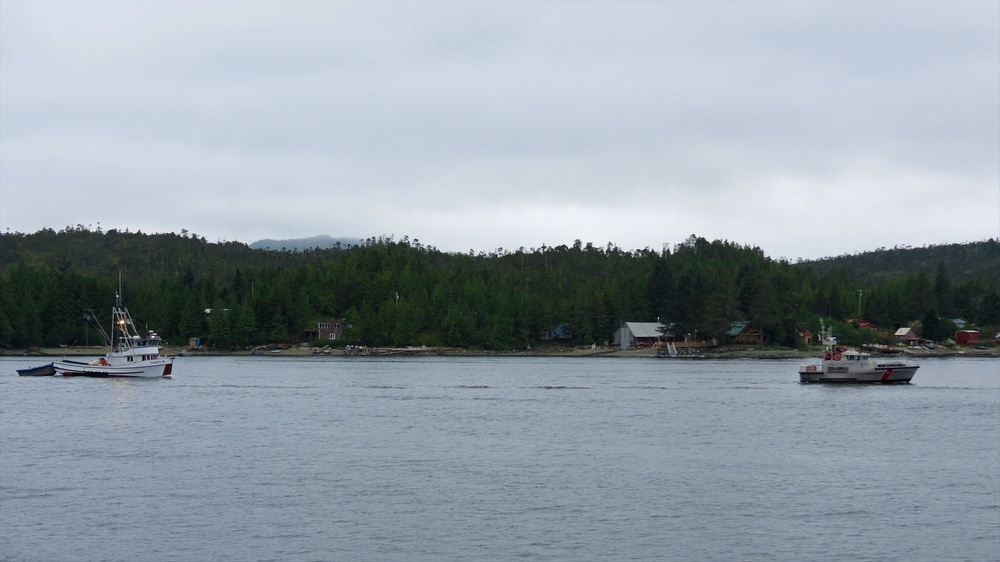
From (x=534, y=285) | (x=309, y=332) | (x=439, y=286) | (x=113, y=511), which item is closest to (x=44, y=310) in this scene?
(x=309, y=332)

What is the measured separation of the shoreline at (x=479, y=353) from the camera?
470ft

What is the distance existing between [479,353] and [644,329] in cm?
2607

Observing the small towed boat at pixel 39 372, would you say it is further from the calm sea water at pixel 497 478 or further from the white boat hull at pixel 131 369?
the calm sea water at pixel 497 478

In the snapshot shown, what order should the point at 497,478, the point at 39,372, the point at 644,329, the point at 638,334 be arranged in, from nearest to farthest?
the point at 497,478 < the point at 39,372 < the point at 638,334 < the point at 644,329

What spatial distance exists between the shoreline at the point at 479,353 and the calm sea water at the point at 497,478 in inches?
3037

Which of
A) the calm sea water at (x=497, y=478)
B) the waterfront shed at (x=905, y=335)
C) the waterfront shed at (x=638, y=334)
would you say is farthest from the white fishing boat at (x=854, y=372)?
the waterfront shed at (x=905, y=335)

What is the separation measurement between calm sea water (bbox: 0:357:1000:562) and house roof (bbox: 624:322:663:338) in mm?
86941

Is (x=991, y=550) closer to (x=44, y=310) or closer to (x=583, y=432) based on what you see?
(x=583, y=432)

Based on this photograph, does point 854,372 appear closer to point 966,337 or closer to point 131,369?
point 131,369

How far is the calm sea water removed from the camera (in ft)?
82.6

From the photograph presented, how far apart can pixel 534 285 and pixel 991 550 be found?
168 m

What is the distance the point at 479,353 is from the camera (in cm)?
15438

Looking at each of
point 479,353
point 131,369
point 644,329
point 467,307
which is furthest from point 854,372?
point 467,307

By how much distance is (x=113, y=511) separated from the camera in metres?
28.5
